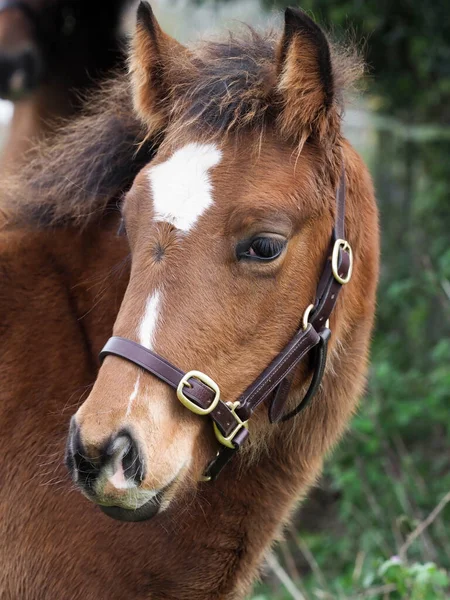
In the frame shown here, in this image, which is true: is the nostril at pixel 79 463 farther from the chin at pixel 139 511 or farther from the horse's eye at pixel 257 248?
the horse's eye at pixel 257 248

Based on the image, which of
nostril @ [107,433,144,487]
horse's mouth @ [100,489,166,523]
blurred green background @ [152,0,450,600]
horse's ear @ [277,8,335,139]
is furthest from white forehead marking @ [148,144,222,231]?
blurred green background @ [152,0,450,600]

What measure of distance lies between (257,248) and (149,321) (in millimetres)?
399

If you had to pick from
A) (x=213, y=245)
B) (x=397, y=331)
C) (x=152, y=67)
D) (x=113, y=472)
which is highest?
(x=152, y=67)

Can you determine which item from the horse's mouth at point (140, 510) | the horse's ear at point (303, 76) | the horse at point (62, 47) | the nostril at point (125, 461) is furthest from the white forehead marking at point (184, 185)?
the horse at point (62, 47)

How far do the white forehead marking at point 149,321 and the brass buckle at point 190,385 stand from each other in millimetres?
141

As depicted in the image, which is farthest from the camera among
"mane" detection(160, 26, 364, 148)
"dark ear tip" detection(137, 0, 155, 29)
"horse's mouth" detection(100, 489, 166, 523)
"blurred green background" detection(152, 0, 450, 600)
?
"blurred green background" detection(152, 0, 450, 600)

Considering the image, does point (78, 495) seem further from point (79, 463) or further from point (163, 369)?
point (163, 369)

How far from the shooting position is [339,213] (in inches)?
103

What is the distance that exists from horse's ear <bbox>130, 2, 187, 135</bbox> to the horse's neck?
502 millimetres

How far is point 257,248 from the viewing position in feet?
7.73

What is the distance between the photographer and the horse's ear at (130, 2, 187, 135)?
2.70 metres

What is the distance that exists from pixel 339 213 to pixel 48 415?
1.22 m

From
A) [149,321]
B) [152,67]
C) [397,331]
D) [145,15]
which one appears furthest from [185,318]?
[397,331]

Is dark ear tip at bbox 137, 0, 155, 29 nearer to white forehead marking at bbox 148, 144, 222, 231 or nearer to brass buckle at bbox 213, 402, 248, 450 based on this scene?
white forehead marking at bbox 148, 144, 222, 231
